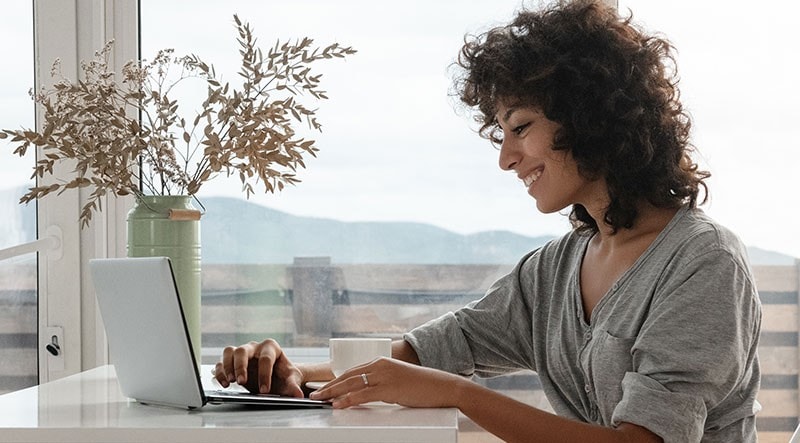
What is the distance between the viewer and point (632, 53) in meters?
1.74

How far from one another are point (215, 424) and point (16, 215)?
1273 millimetres

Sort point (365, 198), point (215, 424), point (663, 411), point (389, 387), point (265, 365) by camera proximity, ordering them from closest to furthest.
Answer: point (215, 424), point (389, 387), point (663, 411), point (265, 365), point (365, 198)

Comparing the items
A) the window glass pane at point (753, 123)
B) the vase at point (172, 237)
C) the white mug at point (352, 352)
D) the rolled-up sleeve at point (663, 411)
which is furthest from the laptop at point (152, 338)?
the window glass pane at point (753, 123)

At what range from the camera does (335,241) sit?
2.42 meters

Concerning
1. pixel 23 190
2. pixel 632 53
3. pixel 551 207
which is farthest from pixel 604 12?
pixel 23 190

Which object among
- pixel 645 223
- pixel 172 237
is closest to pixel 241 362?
pixel 172 237

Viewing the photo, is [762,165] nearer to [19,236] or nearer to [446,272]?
[446,272]

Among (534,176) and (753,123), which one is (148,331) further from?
(753,123)

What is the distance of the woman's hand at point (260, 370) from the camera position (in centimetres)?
151

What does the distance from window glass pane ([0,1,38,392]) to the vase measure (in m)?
0.64

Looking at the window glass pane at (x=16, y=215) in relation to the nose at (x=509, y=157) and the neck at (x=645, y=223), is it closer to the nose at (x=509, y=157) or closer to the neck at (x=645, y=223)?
the nose at (x=509, y=157)

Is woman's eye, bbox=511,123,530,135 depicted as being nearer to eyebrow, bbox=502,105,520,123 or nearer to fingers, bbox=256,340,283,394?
eyebrow, bbox=502,105,520,123

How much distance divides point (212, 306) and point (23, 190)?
48 cm

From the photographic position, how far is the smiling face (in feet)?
5.64
